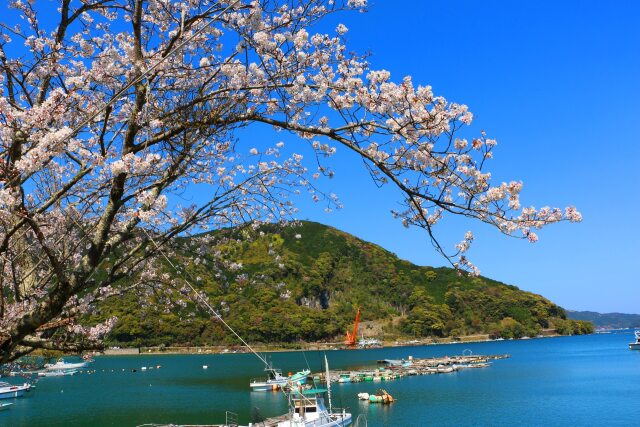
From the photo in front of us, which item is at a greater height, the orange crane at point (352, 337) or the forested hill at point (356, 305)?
the forested hill at point (356, 305)

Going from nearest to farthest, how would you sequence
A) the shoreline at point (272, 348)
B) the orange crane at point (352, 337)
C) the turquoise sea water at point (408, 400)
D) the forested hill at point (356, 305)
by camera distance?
1. the turquoise sea water at point (408, 400)
2. the shoreline at point (272, 348)
3. the forested hill at point (356, 305)
4. the orange crane at point (352, 337)

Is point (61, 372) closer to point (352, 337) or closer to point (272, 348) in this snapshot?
point (272, 348)

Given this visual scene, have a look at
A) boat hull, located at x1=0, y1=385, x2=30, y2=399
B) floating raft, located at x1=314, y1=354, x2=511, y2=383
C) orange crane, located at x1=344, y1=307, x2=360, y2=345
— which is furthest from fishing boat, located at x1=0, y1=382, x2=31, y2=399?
orange crane, located at x1=344, y1=307, x2=360, y2=345

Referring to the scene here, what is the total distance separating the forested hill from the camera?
10862cm

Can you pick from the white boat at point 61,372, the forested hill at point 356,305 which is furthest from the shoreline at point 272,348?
the white boat at point 61,372

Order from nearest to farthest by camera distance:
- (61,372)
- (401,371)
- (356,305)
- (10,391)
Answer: (10,391) → (401,371) → (61,372) → (356,305)

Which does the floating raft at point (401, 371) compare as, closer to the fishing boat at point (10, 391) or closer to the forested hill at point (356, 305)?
the fishing boat at point (10, 391)

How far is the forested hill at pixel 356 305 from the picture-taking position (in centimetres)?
10862

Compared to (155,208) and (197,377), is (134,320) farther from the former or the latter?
(155,208)

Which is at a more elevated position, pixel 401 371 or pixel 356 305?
pixel 356 305

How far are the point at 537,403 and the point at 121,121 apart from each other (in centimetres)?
3843

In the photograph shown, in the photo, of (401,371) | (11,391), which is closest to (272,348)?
(401,371)

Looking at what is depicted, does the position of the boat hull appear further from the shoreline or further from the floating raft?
the shoreline

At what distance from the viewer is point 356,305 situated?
139375 millimetres
